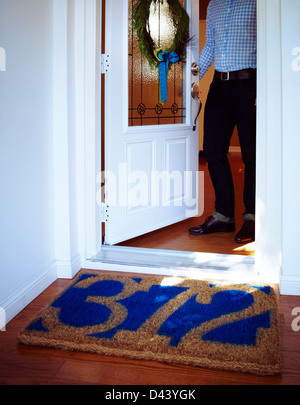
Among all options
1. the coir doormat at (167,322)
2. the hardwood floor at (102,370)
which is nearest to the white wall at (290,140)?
the coir doormat at (167,322)

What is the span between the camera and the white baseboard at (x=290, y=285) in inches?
110

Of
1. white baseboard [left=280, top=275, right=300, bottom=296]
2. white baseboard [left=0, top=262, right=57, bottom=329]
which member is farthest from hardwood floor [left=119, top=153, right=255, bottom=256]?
white baseboard [left=0, top=262, right=57, bottom=329]

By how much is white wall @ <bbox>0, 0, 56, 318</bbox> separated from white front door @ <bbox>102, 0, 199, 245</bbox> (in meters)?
0.57

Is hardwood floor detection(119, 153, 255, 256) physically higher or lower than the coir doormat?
higher

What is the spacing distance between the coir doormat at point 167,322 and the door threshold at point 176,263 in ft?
0.42

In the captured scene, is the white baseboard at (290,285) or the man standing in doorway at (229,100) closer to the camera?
the white baseboard at (290,285)

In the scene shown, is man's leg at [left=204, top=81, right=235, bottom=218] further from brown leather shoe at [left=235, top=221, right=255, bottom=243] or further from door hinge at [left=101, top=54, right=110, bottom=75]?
door hinge at [left=101, top=54, right=110, bottom=75]

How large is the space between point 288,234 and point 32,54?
63.5 inches

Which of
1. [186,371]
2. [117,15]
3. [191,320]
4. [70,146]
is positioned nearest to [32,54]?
[70,146]

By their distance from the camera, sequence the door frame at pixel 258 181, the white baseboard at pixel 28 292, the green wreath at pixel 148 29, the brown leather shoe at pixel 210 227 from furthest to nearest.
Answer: the brown leather shoe at pixel 210 227
the green wreath at pixel 148 29
the door frame at pixel 258 181
the white baseboard at pixel 28 292

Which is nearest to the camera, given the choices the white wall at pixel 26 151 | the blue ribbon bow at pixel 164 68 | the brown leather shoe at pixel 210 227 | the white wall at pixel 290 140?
the white wall at pixel 26 151

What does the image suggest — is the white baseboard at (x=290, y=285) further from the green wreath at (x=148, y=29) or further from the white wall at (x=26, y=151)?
the green wreath at (x=148, y=29)

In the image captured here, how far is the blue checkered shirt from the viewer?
141 inches

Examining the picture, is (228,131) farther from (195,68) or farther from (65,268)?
(65,268)
